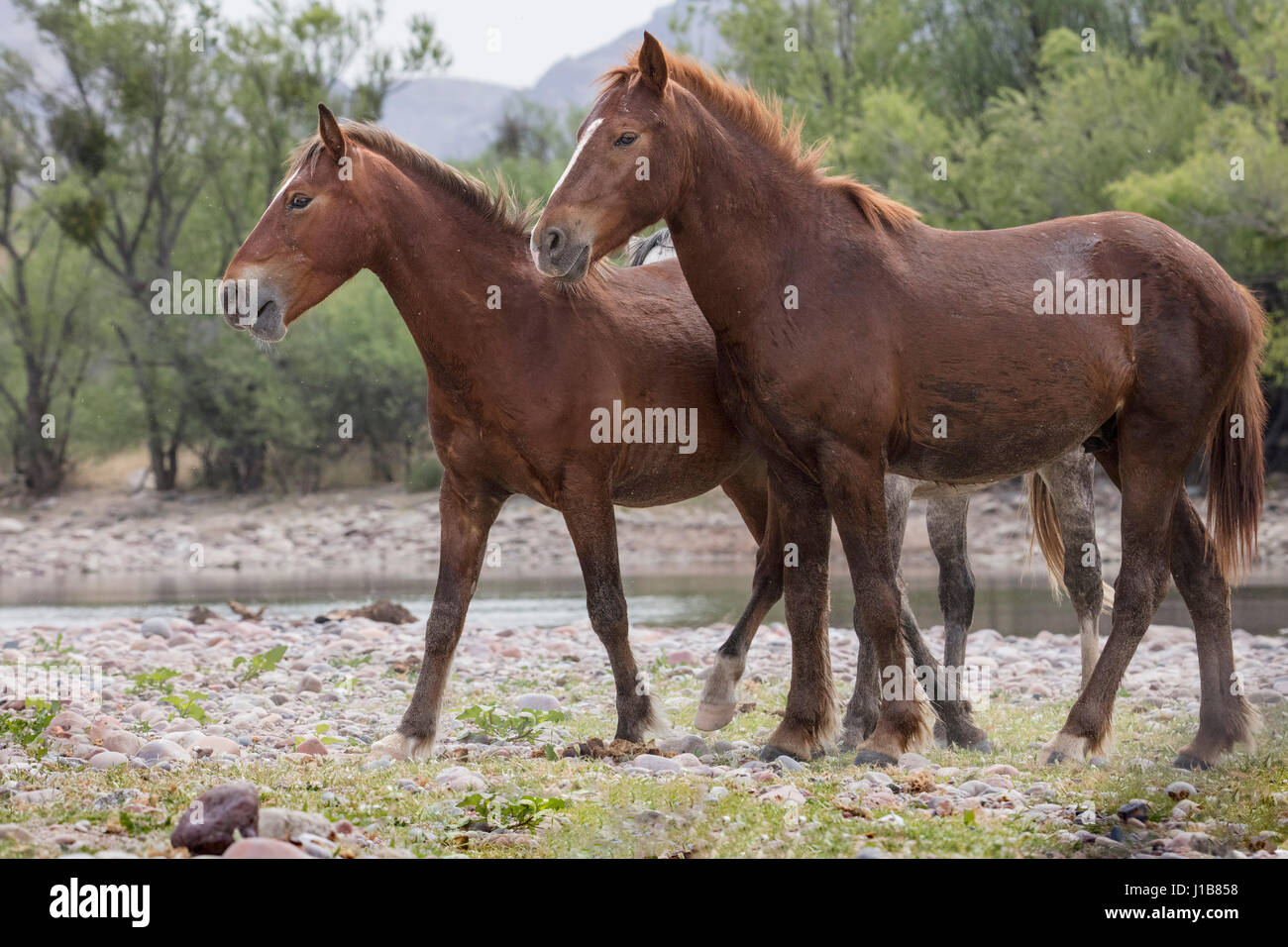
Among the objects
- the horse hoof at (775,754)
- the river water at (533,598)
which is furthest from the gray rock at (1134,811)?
the river water at (533,598)

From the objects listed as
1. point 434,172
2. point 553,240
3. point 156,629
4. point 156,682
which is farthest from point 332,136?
point 156,629

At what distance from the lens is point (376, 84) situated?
37.5 m

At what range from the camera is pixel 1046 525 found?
28.7ft

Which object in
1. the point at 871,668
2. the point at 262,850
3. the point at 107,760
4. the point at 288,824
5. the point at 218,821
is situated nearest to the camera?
the point at 262,850

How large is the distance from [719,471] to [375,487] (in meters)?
27.9

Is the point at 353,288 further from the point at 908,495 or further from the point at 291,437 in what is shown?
the point at 908,495

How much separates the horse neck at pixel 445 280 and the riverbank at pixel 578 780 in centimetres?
199

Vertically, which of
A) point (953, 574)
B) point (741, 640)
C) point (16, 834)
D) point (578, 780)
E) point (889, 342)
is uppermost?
point (889, 342)

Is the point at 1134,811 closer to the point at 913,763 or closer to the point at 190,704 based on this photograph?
the point at 913,763

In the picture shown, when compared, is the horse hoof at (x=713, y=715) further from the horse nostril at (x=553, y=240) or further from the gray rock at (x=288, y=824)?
the gray rock at (x=288, y=824)

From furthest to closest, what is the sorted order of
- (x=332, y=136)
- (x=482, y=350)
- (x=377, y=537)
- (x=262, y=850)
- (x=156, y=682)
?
(x=377, y=537) < (x=156, y=682) < (x=482, y=350) < (x=332, y=136) < (x=262, y=850)

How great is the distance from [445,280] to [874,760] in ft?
10.1

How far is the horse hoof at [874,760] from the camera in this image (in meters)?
5.91
